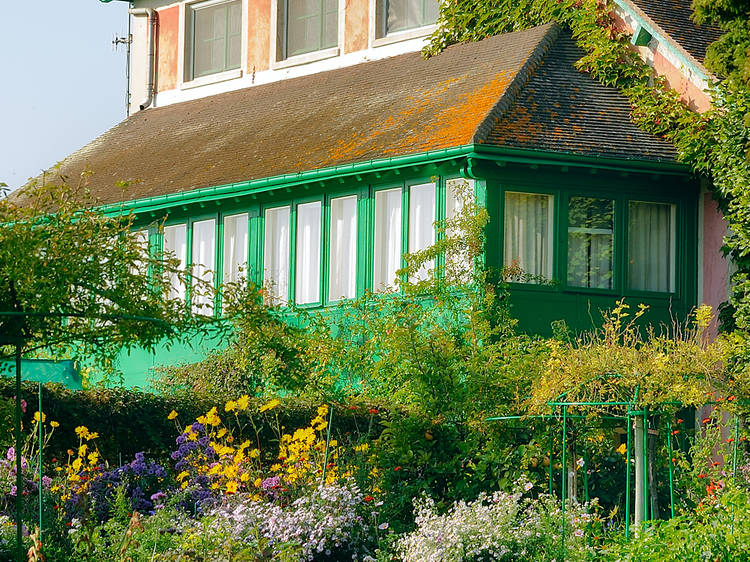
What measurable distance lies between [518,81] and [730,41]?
297cm

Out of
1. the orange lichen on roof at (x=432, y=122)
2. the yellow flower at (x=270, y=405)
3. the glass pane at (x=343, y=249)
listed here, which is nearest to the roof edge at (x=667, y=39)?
the orange lichen on roof at (x=432, y=122)

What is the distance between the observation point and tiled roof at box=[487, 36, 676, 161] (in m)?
17.6

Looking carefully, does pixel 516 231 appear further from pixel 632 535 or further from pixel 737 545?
pixel 737 545

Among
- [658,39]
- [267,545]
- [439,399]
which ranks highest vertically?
[658,39]

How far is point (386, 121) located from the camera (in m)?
19.6

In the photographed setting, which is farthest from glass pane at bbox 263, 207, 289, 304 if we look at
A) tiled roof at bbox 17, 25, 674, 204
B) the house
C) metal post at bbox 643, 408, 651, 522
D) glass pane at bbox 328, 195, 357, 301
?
metal post at bbox 643, 408, 651, 522

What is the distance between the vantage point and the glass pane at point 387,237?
18578 millimetres

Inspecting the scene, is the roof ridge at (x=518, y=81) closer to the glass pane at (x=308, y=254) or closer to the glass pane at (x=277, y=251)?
the glass pane at (x=308, y=254)

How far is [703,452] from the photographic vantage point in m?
13.9

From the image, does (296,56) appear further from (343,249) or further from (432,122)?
(432,122)

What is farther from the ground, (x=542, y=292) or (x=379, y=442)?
(x=542, y=292)

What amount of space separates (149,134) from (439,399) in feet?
41.7

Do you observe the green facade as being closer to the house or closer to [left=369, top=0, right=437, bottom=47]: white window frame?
the house

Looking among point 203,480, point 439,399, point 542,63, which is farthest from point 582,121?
point 203,480
